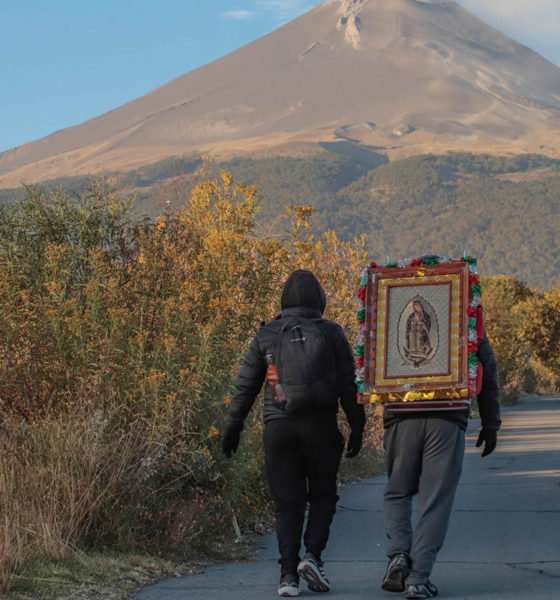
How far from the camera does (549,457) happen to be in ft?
60.5

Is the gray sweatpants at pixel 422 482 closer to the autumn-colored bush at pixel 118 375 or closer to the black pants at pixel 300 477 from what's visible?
Answer: the black pants at pixel 300 477

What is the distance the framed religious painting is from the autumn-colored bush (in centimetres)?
179

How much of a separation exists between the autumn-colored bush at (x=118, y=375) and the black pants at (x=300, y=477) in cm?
128

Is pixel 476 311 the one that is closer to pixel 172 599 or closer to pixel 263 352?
pixel 263 352

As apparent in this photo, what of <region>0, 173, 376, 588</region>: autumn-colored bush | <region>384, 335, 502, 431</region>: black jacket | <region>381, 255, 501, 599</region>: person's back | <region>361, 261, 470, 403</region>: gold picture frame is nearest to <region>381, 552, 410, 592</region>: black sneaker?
<region>381, 255, 501, 599</region>: person's back

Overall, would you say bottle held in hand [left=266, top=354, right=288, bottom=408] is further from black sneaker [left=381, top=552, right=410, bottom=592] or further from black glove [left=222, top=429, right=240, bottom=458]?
black sneaker [left=381, top=552, right=410, bottom=592]

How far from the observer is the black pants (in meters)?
7.42

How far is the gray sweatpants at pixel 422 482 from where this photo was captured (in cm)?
734

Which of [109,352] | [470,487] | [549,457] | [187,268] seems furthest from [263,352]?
[549,457]

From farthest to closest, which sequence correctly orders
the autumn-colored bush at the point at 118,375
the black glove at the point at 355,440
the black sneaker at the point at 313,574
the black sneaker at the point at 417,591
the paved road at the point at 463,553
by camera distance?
the autumn-colored bush at the point at 118,375 → the black glove at the point at 355,440 → the paved road at the point at 463,553 → the black sneaker at the point at 313,574 → the black sneaker at the point at 417,591

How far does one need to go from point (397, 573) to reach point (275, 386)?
1323mm

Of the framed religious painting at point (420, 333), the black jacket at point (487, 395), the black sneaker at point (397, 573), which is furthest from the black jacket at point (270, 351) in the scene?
the black sneaker at point (397, 573)

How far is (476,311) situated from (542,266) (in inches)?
7267

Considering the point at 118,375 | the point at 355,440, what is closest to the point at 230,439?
the point at 355,440
